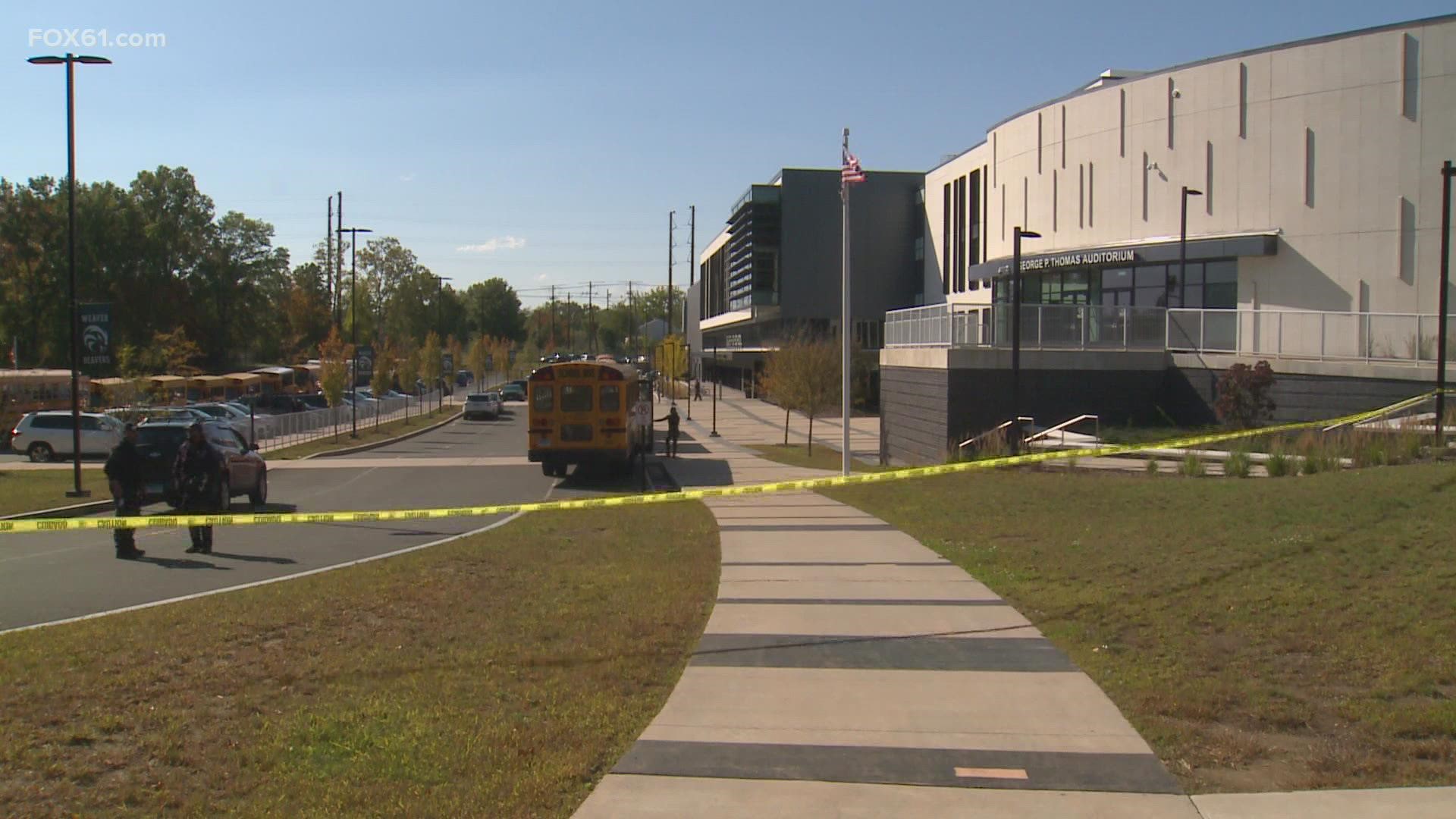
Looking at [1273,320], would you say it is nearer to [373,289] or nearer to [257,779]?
[257,779]

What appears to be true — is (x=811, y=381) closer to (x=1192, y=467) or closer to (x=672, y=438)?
(x=672, y=438)

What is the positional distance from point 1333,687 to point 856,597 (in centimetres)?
413

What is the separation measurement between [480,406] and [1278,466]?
163ft

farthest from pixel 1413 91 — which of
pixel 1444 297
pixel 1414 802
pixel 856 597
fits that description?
pixel 1414 802

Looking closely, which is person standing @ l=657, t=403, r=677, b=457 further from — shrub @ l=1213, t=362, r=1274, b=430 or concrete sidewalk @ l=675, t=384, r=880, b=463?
shrub @ l=1213, t=362, r=1274, b=430

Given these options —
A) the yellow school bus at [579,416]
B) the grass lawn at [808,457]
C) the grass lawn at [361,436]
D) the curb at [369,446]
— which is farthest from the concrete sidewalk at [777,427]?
the grass lawn at [361,436]

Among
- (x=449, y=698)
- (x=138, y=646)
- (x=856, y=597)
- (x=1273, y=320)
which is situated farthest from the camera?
(x=1273, y=320)

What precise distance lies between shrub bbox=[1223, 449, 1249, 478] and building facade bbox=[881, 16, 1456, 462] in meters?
6.17

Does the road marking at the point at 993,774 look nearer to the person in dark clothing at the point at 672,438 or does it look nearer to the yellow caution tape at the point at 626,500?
the yellow caution tape at the point at 626,500

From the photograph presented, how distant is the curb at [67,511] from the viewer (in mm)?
19422

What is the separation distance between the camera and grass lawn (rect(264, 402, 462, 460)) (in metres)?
38.7

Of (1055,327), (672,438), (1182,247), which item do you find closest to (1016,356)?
(1055,327)

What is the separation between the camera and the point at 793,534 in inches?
561

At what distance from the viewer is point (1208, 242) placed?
112 feet
